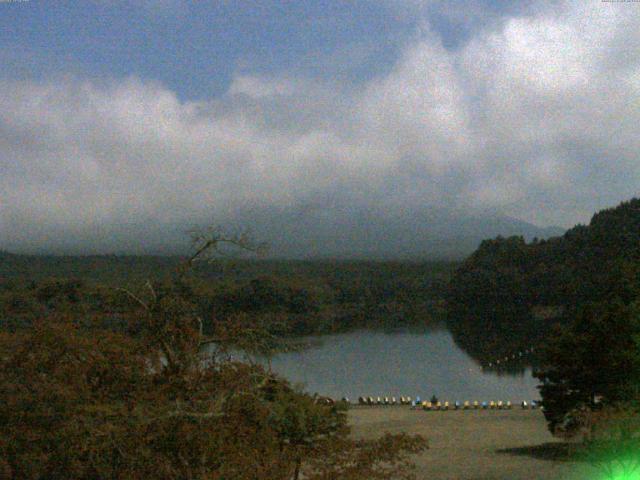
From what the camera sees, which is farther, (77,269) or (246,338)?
(77,269)

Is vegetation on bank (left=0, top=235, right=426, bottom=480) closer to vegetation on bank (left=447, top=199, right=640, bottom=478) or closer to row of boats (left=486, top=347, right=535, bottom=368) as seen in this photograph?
vegetation on bank (left=447, top=199, right=640, bottom=478)

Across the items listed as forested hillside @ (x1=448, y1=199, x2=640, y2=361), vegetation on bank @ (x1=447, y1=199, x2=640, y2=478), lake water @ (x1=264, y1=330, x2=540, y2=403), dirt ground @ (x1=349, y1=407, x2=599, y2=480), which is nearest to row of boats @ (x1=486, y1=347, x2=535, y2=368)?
lake water @ (x1=264, y1=330, x2=540, y2=403)

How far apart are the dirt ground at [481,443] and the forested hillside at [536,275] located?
3028cm

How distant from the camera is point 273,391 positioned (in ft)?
27.1

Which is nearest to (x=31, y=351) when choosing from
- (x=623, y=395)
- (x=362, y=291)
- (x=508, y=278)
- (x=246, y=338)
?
(x=246, y=338)

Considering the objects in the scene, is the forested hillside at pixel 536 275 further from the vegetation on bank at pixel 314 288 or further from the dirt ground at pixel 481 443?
the dirt ground at pixel 481 443

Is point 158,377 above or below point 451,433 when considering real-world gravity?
above

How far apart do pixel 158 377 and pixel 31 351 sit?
4.86 feet

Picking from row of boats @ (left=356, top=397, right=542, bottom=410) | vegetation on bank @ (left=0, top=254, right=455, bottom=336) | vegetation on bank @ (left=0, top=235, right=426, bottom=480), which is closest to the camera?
vegetation on bank @ (left=0, top=235, right=426, bottom=480)

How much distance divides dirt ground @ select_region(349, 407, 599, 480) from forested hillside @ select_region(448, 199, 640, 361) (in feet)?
99.3

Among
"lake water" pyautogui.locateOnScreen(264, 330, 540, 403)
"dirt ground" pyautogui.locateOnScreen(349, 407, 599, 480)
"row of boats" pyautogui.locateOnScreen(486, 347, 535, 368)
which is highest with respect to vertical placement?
"dirt ground" pyautogui.locateOnScreen(349, 407, 599, 480)

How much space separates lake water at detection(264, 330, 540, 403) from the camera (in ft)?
96.9

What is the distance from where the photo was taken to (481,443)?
16172mm

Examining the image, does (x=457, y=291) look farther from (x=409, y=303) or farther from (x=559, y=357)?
(x=559, y=357)
